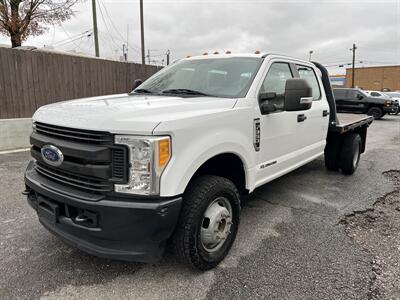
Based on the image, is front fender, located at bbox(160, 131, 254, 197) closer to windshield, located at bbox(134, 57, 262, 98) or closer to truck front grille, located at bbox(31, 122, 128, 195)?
truck front grille, located at bbox(31, 122, 128, 195)

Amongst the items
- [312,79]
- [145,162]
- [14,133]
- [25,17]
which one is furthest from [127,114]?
[25,17]

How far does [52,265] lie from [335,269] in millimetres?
2437

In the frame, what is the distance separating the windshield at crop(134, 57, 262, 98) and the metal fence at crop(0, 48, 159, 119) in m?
5.60

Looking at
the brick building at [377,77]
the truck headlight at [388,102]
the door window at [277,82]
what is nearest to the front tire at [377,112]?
the truck headlight at [388,102]

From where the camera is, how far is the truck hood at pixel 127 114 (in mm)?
2130

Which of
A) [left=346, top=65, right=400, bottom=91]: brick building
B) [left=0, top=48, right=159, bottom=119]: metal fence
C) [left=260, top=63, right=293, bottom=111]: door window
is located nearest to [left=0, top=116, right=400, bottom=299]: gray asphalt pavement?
[left=260, top=63, right=293, bottom=111]: door window

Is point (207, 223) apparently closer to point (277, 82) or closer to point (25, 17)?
point (277, 82)

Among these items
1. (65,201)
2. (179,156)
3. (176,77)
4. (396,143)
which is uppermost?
(176,77)

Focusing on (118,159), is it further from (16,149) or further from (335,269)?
(16,149)

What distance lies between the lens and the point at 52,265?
108 inches

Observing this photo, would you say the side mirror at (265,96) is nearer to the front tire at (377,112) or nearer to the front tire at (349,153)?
the front tire at (349,153)

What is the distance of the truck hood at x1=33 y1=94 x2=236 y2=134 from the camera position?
2.13 meters

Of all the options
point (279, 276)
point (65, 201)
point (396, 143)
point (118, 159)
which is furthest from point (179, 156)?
point (396, 143)

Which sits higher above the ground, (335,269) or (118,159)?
(118,159)
